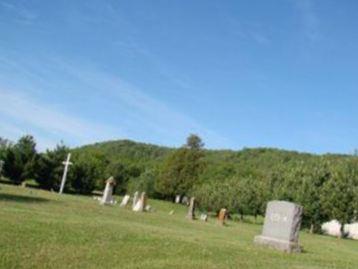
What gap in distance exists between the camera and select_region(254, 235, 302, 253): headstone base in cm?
1908

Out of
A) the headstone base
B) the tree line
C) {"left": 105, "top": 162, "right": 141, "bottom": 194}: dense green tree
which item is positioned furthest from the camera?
{"left": 105, "top": 162, "right": 141, "bottom": 194}: dense green tree

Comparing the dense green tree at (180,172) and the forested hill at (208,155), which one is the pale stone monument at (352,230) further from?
the forested hill at (208,155)

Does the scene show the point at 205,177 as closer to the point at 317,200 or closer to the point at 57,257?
the point at 317,200

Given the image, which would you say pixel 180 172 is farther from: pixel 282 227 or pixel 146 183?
pixel 282 227

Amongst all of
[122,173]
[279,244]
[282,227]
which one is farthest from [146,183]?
[279,244]

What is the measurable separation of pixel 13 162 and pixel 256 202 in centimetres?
2619

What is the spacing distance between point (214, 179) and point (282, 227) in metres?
73.4

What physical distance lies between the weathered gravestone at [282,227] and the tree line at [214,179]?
31.6 m

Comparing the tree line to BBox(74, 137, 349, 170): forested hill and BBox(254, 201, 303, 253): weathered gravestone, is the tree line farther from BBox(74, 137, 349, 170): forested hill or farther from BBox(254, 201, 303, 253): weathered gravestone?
BBox(254, 201, 303, 253): weathered gravestone

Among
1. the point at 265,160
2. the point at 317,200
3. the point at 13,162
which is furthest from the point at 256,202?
the point at 265,160

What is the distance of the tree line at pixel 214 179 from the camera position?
52344 millimetres

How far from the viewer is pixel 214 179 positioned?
93.4 meters

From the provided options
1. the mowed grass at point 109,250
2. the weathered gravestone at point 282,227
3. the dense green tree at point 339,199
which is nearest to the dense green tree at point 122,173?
the dense green tree at point 339,199

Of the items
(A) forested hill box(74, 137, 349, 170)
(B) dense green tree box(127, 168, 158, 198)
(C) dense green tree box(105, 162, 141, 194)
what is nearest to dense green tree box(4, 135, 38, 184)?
(B) dense green tree box(127, 168, 158, 198)
